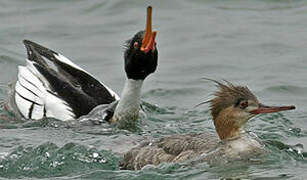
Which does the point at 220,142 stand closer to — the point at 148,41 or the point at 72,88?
the point at 148,41

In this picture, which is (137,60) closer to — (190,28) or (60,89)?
(60,89)

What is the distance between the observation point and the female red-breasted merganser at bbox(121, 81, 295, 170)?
26.2 feet

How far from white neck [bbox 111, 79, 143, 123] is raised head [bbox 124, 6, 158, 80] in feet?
0.48

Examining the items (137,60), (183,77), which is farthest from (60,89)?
(183,77)

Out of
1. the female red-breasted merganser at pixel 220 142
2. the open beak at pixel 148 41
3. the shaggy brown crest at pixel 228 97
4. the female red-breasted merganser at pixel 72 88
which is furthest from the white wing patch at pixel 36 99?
the shaggy brown crest at pixel 228 97

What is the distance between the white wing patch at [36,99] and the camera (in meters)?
10.1

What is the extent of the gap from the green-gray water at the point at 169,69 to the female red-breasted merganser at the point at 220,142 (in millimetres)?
105

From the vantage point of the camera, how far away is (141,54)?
31.9ft

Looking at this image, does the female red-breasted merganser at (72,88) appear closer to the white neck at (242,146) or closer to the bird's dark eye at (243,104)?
the bird's dark eye at (243,104)

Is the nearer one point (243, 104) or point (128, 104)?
point (243, 104)

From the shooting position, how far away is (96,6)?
604 inches

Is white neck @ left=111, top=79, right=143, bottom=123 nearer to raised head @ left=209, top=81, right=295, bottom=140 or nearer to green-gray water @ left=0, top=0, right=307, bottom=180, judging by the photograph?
green-gray water @ left=0, top=0, right=307, bottom=180

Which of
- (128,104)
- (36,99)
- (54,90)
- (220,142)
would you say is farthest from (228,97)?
(36,99)

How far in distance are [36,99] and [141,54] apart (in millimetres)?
1466
